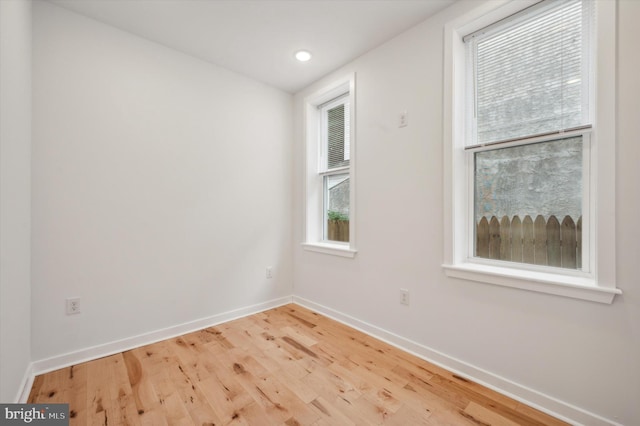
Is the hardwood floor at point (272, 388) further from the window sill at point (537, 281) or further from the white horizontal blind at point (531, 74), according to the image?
the white horizontal blind at point (531, 74)

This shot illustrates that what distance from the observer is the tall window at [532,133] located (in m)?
1.58

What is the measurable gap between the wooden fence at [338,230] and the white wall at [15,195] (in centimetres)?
248

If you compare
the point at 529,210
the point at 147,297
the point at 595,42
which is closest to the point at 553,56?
the point at 595,42

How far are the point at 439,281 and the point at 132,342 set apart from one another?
8.17ft

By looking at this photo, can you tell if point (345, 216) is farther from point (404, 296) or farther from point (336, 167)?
point (404, 296)

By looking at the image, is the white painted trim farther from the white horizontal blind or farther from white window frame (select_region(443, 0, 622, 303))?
the white horizontal blind

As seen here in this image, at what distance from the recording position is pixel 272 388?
1766 mm

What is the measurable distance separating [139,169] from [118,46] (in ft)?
3.25

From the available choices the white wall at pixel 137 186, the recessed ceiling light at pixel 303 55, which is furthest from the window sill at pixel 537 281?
the recessed ceiling light at pixel 303 55

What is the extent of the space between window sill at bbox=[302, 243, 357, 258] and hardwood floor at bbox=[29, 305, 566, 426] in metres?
0.77

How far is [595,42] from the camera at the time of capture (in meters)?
1.49

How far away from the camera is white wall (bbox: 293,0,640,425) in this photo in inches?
53.1

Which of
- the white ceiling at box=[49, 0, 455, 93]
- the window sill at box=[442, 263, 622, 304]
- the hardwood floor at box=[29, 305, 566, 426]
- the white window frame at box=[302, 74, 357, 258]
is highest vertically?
the white ceiling at box=[49, 0, 455, 93]

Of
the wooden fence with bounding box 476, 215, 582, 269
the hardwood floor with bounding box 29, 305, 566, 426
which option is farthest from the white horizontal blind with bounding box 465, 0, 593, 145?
the hardwood floor with bounding box 29, 305, 566, 426
